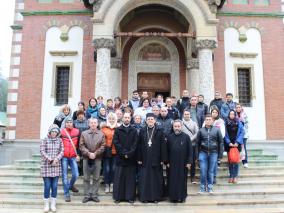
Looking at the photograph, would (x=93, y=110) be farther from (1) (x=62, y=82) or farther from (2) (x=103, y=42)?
(1) (x=62, y=82)

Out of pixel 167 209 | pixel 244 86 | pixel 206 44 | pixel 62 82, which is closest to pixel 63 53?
pixel 62 82

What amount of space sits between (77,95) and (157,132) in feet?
28.0

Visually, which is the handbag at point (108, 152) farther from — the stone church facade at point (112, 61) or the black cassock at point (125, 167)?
the stone church facade at point (112, 61)

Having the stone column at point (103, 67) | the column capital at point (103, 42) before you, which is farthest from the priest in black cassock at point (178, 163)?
the column capital at point (103, 42)

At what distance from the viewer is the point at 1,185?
8.95m

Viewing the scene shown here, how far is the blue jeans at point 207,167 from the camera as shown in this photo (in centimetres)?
798

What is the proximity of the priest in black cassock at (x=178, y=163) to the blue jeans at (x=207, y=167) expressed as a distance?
49 centimetres

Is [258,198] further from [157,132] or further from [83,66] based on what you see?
[83,66]

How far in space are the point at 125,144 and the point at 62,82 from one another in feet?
30.1

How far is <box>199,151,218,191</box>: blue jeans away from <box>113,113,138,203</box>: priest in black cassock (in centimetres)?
165

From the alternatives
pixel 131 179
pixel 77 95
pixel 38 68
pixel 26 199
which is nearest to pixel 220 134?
pixel 131 179

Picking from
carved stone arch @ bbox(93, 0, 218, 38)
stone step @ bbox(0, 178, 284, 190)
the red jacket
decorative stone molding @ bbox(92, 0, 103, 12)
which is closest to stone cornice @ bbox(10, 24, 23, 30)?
decorative stone molding @ bbox(92, 0, 103, 12)

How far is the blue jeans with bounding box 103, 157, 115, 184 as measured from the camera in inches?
316

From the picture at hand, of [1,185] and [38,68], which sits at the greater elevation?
[38,68]
